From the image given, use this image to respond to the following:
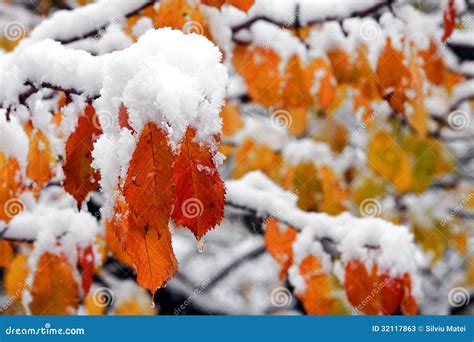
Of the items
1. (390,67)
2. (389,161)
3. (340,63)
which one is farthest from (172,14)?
(389,161)

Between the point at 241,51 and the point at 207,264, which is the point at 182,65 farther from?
the point at 207,264

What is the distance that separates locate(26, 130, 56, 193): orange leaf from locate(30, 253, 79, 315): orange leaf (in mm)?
341

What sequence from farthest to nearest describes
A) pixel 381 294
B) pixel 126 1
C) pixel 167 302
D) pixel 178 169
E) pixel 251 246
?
pixel 251 246 < pixel 167 302 < pixel 381 294 < pixel 126 1 < pixel 178 169

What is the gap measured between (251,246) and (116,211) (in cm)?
154

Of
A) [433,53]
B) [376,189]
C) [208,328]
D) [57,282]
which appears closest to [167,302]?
[208,328]

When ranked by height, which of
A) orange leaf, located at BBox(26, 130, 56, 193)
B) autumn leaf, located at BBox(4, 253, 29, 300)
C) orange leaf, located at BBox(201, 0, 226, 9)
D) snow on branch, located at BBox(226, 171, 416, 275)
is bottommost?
autumn leaf, located at BBox(4, 253, 29, 300)

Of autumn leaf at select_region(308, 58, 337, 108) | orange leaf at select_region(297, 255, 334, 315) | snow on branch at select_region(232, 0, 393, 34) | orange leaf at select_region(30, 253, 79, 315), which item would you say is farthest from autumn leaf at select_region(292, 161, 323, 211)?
orange leaf at select_region(30, 253, 79, 315)

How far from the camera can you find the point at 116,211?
0.70m

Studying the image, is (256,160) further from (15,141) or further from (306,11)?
(15,141)

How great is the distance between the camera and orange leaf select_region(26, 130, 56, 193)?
1083mm

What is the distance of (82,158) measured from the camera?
2.93 ft

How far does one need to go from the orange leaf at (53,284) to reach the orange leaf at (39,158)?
341mm

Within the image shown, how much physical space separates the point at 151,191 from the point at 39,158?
0.52m

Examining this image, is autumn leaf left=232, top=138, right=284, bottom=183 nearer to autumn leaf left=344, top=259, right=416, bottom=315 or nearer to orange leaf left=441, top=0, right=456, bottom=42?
autumn leaf left=344, top=259, right=416, bottom=315
